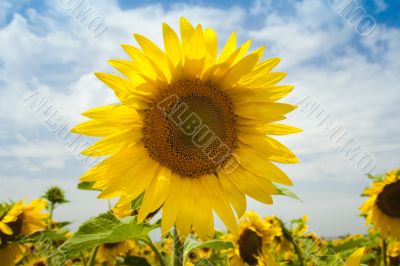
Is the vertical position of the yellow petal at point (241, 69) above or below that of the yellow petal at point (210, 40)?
below

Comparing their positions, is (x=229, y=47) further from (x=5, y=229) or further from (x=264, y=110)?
(x=5, y=229)

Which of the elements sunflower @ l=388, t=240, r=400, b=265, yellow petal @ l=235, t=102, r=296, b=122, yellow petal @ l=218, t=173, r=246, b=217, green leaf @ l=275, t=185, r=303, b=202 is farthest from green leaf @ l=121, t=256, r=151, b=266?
sunflower @ l=388, t=240, r=400, b=265

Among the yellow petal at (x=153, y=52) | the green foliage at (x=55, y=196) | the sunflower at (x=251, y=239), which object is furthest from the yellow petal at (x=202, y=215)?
the green foliage at (x=55, y=196)

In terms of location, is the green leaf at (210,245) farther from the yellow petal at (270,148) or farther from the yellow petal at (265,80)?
the yellow petal at (265,80)

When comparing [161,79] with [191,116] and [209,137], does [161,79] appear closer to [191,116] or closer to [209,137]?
[191,116]

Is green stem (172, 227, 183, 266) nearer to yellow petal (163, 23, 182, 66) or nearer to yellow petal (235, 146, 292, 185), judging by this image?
yellow petal (235, 146, 292, 185)

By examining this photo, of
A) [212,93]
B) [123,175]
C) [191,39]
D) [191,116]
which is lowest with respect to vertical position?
[123,175]

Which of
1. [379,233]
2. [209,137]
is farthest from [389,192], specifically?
[209,137]

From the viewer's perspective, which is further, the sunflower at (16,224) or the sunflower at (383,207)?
the sunflower at (383,207)
